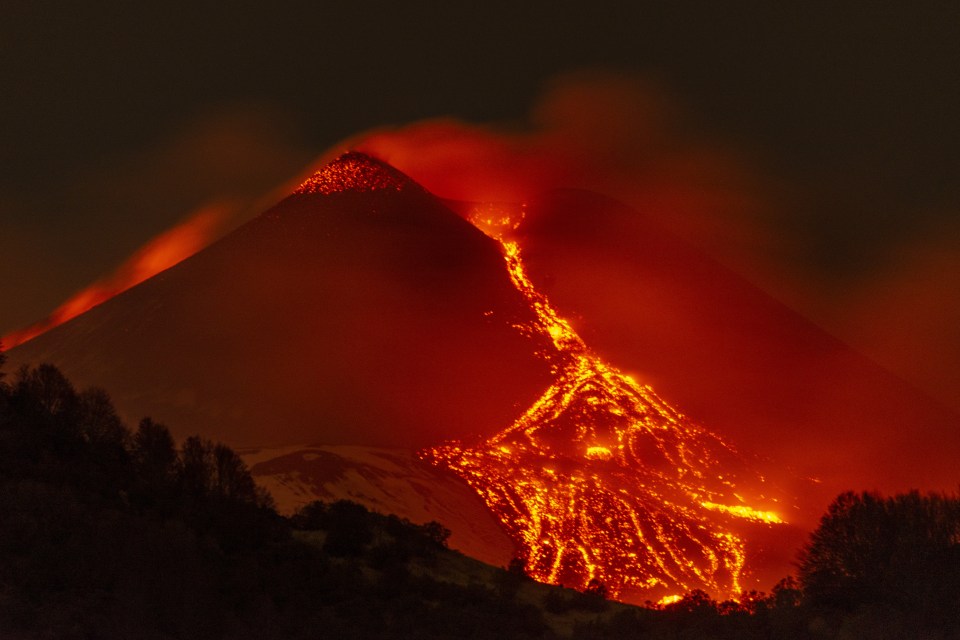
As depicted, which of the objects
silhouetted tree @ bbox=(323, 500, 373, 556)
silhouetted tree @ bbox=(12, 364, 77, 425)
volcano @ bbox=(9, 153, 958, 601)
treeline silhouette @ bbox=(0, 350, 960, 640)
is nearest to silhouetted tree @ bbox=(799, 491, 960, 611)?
treeline silhouette @ bbox=(0, 350, 960, 640)

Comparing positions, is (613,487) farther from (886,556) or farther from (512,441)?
(886,556)

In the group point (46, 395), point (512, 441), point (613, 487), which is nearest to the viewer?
point (46, 395)

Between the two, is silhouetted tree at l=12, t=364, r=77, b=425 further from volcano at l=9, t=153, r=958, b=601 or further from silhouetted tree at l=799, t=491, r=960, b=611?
volcano at l=9, t=153, r=958, b=601

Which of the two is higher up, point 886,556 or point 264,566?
point 886,556

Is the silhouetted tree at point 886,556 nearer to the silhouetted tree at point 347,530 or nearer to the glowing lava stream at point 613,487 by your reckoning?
the silhouetted tree at point 347,530

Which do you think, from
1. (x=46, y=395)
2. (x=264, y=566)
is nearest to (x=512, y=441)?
(x=46, y=395)

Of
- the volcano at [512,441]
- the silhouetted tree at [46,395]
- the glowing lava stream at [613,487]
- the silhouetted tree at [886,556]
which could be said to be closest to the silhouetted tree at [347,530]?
the silhouetted tree at [46,395]

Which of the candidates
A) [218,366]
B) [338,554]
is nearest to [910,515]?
[338,554]
